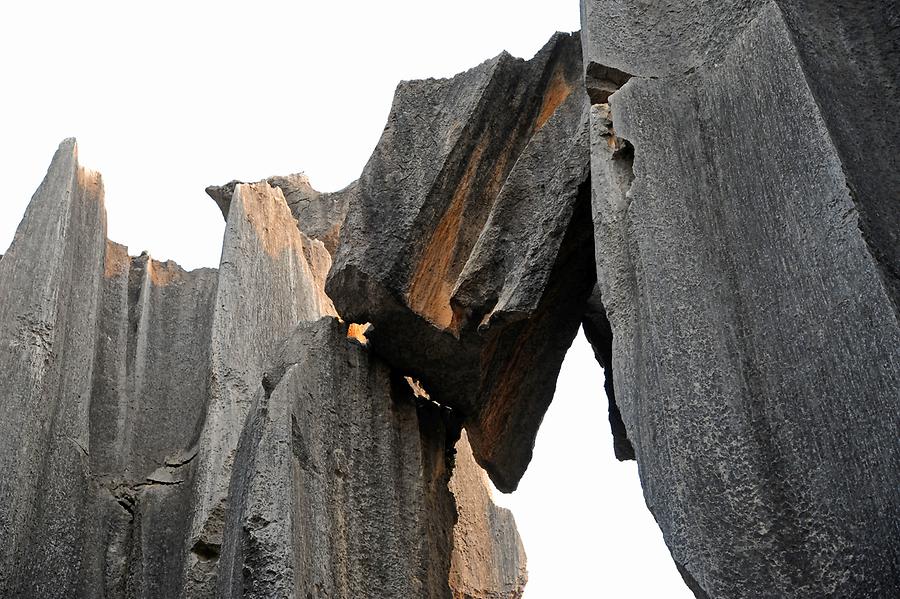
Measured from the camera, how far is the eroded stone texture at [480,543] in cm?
646

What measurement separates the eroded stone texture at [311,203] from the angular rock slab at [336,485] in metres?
2.15

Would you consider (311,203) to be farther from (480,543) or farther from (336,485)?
(336,485)

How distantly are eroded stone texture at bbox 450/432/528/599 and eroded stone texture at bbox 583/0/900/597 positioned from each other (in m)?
2.56

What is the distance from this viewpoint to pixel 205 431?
6.21 metres

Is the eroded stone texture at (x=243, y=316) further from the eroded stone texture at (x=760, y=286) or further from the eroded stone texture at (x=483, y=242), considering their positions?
the eroded stone texture at (x=760, y=286)

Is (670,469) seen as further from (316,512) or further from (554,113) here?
(554,113)

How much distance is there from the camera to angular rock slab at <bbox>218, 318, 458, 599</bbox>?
4727mm

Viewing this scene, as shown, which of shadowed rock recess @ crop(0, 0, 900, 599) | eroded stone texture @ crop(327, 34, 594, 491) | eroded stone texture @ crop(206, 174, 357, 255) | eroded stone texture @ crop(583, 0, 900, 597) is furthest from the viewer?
eroded stone texture @ crop(206, 174, 357, 255)

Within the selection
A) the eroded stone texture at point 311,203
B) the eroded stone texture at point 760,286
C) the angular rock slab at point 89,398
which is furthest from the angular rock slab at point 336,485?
the eroded stone texture at point 311,203

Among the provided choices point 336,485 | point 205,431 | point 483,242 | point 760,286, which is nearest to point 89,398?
point 205,431

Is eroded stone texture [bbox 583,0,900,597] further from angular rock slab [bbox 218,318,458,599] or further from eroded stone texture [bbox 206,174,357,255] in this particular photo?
eroded stone texture [bbox 206,174,357,255]

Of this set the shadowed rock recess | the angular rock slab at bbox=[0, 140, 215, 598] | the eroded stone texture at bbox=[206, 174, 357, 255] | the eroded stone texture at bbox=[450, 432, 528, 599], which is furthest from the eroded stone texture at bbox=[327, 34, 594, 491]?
the eroded stone texture at bbox=[206, 174, 357, 255]

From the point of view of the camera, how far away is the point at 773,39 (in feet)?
13.9

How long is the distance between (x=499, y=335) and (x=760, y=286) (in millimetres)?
1864
